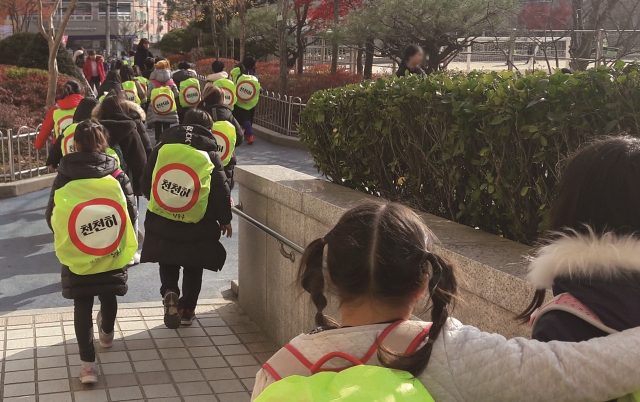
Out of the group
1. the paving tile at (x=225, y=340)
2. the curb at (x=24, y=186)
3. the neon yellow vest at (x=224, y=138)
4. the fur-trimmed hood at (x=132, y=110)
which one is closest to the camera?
the paving tile at (x=225, y=340)

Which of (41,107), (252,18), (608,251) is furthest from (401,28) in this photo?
(608,251)

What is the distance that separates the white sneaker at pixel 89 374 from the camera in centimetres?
484

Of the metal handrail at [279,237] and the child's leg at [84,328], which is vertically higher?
the metal handrail at [279,237]

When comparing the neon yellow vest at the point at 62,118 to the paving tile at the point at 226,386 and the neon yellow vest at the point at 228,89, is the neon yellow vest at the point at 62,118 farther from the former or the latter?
the neon yellow vest at the point at 228,89

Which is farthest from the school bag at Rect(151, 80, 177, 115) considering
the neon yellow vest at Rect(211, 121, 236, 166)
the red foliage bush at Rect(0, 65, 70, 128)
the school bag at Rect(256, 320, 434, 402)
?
the school bag at Rect(256, 320, 434, 402)

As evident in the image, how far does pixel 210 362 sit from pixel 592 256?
12.8ft

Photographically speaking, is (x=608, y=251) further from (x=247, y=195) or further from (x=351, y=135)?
(x=247, y=195)

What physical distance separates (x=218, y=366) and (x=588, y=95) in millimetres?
3059

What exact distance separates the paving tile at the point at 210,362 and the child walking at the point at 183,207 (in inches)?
19.0

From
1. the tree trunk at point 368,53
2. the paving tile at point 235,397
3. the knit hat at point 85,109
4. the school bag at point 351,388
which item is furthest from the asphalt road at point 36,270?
the tree trunk at point 368,53

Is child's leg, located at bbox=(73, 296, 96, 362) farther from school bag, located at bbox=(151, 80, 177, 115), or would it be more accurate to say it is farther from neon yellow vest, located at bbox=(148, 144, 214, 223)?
school bag, located at bbox=(151, 80, 177, 115)

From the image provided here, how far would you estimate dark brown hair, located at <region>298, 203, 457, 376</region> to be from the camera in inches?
71.3

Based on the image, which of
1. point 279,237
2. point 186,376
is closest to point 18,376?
point 186,376

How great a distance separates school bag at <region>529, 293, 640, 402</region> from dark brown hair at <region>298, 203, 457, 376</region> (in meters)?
0.23
